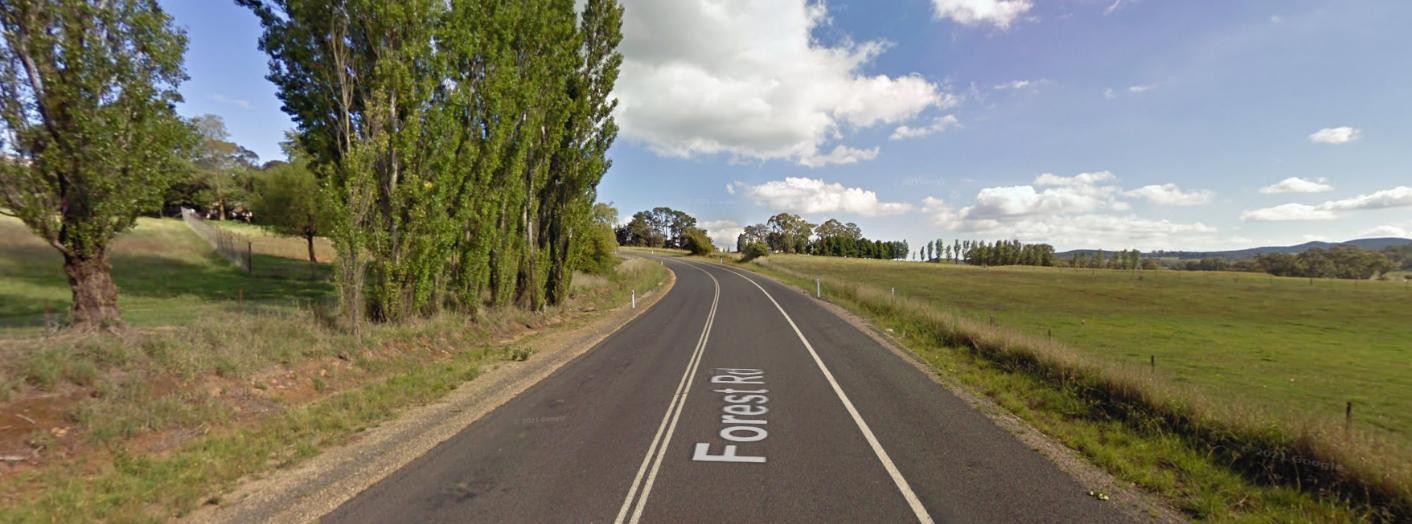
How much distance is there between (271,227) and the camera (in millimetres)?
33688

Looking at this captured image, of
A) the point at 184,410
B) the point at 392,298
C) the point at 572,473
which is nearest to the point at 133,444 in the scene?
the point at 184,410

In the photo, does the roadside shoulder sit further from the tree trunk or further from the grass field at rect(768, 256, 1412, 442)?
the tree trunk

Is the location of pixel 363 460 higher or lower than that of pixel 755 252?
lower

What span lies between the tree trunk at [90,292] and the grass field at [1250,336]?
1945cm

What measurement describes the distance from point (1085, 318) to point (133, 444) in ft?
141

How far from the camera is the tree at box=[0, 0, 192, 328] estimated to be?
7762mm

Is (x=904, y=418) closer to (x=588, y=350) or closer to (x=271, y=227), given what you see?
(x=588, y=350)

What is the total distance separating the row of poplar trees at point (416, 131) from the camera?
11.8 metres

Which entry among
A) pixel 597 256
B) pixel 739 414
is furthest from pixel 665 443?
pixel 597 256

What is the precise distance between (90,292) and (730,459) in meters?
11.4

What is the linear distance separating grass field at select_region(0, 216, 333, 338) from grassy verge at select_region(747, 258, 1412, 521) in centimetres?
1641

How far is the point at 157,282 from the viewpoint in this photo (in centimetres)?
2125

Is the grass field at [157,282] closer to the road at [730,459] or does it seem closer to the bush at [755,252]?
the road at [730,459]

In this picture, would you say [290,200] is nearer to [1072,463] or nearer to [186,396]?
[186,396]
